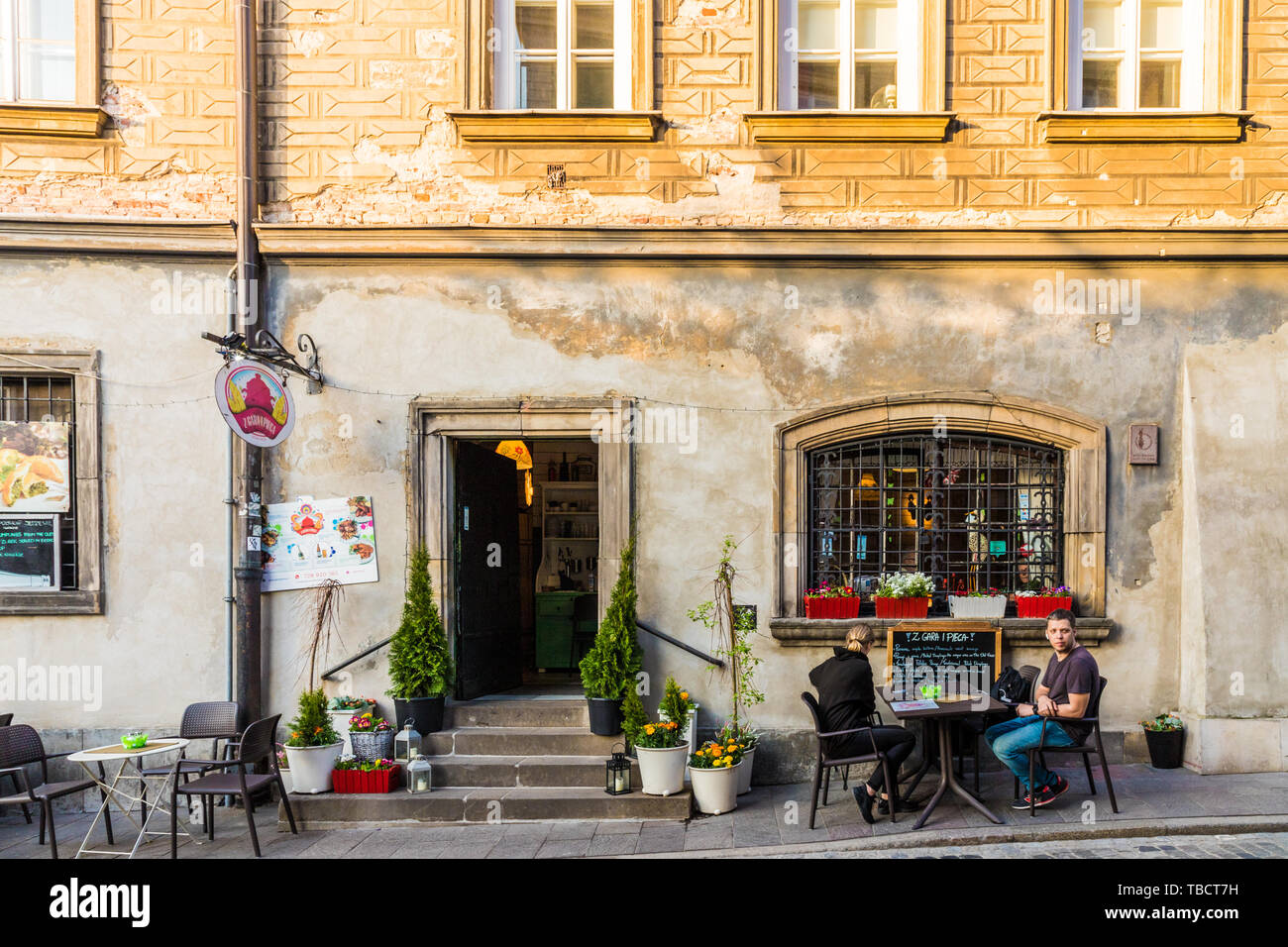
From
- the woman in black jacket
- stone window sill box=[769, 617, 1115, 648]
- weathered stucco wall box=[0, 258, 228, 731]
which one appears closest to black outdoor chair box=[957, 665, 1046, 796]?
stone window sill box=[769, 617, 1115, 648]

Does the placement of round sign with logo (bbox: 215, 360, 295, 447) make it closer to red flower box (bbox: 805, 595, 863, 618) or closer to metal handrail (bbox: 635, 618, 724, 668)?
metal handrail (bbox: 635, 618, 724, 668)

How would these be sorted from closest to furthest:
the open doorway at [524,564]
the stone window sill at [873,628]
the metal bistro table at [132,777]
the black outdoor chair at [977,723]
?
the metal bistro table at [132,777], the black outdoor chair at [977,723], the stone window sill at [873,628], the open doorway at [524,564]

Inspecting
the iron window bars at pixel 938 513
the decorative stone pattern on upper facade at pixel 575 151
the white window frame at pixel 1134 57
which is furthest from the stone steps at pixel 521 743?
the white window frame at pixel 1134 57

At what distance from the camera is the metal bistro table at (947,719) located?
6.40 meters

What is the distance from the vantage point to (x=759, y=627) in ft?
26.5

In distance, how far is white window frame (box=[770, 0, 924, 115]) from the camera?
827cm

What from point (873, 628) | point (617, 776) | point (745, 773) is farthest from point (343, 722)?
point (873, 628)

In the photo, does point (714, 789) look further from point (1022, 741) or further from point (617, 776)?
point (1022, 741)

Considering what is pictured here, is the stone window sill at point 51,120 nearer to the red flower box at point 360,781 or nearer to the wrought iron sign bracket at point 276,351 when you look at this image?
the wrought iron sign bracket at point 276,351

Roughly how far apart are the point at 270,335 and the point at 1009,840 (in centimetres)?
695

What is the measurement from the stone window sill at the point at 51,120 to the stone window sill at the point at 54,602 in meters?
4.05

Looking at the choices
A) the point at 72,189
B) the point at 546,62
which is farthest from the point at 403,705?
the point at 546,62

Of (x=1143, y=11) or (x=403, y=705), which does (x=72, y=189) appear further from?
(x=1143, y=11)

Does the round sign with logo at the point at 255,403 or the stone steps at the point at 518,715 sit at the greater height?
the round sign with logo at the point at 255,403
